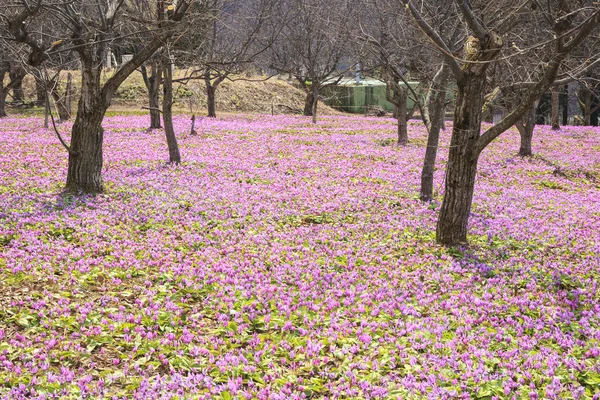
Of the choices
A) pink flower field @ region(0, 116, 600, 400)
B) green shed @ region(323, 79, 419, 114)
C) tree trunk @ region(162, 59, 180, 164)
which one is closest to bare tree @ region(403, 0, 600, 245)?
pink flower field @ region(0, 116, 600, 400)

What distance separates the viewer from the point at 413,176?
17859 millimetres

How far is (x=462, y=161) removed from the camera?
9.45m

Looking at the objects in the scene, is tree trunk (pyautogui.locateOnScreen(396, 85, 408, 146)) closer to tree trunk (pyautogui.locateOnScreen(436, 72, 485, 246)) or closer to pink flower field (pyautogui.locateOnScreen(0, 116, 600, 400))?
pink flower field (pyautogui.locateOnScreen(0, 116, 600, 400))

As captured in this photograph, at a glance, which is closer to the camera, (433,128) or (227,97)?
(433,128)

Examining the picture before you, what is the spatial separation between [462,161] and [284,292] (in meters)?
4.56

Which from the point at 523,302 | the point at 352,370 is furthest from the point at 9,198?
the point at 523,302

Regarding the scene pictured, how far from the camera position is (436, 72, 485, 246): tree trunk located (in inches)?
362

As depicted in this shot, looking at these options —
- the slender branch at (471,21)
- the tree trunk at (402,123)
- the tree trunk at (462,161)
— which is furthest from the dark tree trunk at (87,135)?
the tree trunk at (402,123)

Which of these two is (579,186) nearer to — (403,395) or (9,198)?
(403,395)

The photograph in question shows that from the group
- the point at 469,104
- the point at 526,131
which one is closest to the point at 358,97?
the point at 526,131

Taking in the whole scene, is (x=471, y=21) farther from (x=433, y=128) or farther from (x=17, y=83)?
(x=17, y=83)

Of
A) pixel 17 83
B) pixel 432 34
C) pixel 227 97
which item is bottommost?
pixel 432 34

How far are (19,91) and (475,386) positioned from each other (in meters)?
45.5

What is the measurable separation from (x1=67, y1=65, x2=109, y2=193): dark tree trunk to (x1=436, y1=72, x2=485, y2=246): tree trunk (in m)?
8.45
